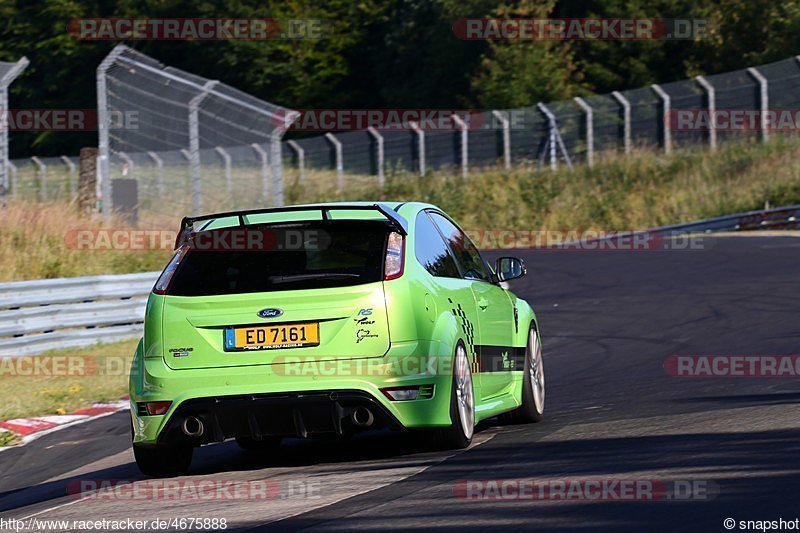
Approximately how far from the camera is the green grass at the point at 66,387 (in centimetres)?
1221

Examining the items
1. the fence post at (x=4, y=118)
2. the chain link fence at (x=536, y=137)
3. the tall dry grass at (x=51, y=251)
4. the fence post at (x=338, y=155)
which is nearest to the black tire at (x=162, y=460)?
the tall dry grass at (x=51, y=251)

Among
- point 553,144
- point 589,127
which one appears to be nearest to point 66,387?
point 589,127

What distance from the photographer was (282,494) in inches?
276

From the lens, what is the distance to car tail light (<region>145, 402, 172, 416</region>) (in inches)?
306

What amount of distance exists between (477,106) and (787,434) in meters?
51.5

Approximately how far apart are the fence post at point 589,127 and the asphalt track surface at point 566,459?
80.0 ft

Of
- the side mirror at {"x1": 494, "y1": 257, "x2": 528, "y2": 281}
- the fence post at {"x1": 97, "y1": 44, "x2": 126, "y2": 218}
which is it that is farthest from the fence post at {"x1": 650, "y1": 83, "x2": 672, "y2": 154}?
the side mirror at {"x1": 494, "y1": 257, "x2": 528, "y2": 281}

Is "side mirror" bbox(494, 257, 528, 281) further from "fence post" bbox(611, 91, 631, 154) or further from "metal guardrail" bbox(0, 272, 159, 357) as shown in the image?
"fence post" bbox(611, 91, 631, 154)

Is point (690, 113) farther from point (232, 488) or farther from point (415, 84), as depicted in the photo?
point (232, 488)

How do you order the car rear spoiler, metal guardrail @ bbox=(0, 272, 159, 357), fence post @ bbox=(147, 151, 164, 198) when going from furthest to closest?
fence post @ bbox=(147, 151, 164, 198)
metal guardrail @ bbox=(0, 272, 159, 357)
the car rear spoiler

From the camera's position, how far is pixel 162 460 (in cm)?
821

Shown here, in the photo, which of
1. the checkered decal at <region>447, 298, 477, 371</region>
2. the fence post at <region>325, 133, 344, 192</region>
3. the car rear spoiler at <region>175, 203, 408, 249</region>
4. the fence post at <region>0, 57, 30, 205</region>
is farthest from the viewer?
the fence post at <region>325, 133, 344, 192</region>

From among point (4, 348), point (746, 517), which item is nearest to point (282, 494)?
point (746, 517)

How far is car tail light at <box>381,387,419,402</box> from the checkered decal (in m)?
0.74
